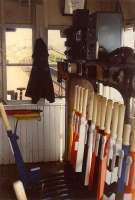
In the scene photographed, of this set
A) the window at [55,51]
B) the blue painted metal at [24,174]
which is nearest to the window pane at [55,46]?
the window at [55,51]

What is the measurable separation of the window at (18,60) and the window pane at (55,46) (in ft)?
0.83

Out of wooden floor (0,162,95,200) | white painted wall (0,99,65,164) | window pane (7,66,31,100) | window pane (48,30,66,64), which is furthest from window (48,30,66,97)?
wooden floor (0,162,95,200)

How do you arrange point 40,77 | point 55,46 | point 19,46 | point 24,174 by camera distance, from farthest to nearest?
point 55,46
point 19,46
point 40,77
point 24,174

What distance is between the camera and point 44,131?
4559 millimetres

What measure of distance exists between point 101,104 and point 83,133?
0.55 metres

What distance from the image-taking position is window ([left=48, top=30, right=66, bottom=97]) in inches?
176

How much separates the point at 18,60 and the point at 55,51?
486 mm

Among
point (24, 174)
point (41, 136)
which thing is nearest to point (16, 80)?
point (41, 136)

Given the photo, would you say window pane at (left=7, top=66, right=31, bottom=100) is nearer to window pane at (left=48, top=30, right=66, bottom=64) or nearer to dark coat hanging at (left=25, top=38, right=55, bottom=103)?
dark coat hanging at (left=25, top=38, right=55, bottom=103)

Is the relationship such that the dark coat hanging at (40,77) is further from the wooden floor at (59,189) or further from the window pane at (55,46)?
the wooden floor at (59,189)

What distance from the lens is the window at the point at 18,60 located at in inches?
171

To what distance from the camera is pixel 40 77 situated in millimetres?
4293

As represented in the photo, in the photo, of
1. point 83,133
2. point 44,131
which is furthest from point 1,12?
point 83,133

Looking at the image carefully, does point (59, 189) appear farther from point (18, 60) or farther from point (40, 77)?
point (18, 60)
